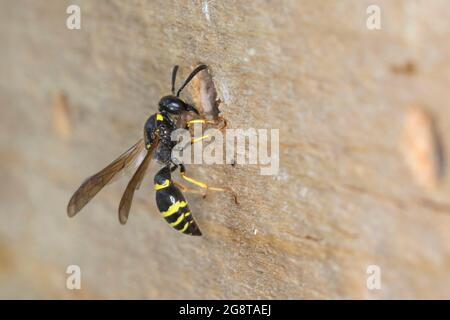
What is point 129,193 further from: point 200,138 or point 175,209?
point 200,138

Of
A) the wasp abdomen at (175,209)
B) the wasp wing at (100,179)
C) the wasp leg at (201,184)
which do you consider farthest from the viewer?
the wasp wing at (100,179)

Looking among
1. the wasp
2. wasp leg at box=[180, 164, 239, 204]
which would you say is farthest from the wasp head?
wasp leg at box=[180, 164, 239, 204]

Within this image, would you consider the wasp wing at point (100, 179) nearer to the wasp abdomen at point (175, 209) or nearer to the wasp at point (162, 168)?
the wasp at point (162, 168)

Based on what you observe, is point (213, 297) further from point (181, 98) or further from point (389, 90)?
point (389, 90)

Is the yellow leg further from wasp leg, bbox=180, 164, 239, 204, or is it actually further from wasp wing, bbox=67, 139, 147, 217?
wasp wing, bbox=67, 139, 147, 217

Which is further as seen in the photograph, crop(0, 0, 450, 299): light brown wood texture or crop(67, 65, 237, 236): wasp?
crop(67, 65, 237, 236): wasp

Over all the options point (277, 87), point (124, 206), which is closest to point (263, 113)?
point (277, 87)

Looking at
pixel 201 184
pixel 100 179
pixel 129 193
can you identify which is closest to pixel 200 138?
pixel 201 184

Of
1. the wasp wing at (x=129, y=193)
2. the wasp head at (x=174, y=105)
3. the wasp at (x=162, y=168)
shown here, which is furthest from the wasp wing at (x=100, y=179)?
the wasp head at (x=174, y=105)
